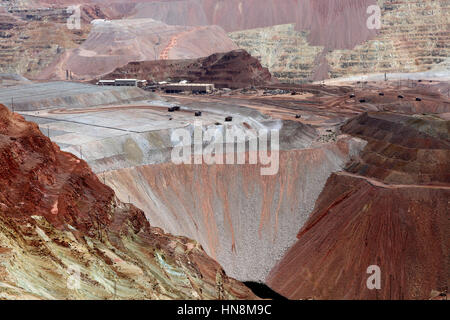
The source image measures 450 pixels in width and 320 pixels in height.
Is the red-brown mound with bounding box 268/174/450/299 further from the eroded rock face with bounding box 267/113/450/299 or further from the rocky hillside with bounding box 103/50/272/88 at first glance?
the rocky hillside with bounding box 103/50/272/88

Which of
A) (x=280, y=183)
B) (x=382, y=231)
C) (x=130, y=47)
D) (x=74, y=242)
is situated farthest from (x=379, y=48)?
(x=74, y=242)

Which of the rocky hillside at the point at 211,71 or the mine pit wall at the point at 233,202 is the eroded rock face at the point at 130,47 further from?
the mine pit wall at the point at 233,202

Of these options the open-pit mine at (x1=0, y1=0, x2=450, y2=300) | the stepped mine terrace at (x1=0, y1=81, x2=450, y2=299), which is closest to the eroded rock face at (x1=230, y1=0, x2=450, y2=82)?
the open-pit mine at (x1=0, y1=0, x2=450, y2=300)

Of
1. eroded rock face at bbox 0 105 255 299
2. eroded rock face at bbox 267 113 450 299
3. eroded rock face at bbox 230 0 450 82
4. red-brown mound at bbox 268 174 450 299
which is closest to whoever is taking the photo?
eroded rock face at bbox 0 105 255 299

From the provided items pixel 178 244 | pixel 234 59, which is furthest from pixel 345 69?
pixel 178 244

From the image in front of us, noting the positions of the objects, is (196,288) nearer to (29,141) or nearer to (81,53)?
(29,141)

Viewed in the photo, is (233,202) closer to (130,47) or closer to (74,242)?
(74,242)
